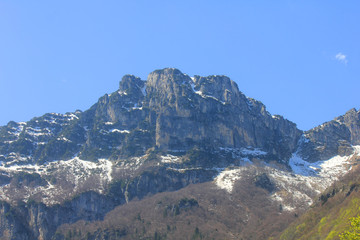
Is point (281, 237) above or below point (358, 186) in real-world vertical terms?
below

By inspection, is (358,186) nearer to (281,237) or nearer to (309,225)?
(309,225)

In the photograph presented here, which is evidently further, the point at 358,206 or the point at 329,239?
the point at 358,206

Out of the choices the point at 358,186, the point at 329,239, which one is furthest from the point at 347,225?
the point at 358,186

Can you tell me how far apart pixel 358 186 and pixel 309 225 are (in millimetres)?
30713

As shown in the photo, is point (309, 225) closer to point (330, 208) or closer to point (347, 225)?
point (330, 208)

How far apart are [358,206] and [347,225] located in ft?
60.1

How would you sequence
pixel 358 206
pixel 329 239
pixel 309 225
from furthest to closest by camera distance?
pixel 309 225
pixel 358 206
pixel 329 239

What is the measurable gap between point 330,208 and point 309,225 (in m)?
15.3

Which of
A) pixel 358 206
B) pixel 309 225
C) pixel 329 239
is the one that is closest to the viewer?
pixel 329 239

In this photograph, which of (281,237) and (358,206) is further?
(281,237)

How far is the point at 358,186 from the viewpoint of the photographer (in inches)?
7840

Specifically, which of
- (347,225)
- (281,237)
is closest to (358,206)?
(347,225)

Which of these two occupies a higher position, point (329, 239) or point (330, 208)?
point (330, 208)

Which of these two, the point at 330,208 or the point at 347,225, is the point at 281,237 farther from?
the point at 347,225
